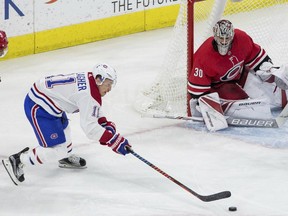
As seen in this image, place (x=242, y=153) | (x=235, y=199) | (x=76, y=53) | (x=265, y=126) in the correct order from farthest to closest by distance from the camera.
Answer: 1. (x=76, y=53)
2. (x=265, y=126)
3. (x=242, y=153)
4. (x=235, y=199)

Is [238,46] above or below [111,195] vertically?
above

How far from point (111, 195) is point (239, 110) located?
4.56 ft

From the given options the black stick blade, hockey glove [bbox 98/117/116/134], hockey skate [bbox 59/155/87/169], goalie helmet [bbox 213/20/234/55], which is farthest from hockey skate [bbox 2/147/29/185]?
goalie helmet [bbox 213/20/234/55]

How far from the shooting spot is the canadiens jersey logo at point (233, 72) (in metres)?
5.34

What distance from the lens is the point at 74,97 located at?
4.27m

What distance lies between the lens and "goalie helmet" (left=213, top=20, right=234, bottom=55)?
5.16 meters

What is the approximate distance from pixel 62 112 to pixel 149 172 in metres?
0.58

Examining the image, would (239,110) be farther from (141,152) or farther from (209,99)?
(141,152)

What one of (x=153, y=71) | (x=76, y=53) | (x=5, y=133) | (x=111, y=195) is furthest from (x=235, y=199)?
(x=76, y=53)

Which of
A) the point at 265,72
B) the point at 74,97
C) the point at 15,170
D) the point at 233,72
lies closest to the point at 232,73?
the point at 233,72

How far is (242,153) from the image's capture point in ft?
15.9

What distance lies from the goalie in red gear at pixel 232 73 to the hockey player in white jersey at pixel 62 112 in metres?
1.13

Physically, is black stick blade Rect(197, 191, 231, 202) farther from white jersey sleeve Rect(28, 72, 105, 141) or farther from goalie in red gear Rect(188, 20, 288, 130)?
goalie in red gear Rect(188, 20, 288, 130)

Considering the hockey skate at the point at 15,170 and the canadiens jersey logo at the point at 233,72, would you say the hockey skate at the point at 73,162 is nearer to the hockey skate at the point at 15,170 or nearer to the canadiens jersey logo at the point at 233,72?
the hockey skate at the point at 15,170
